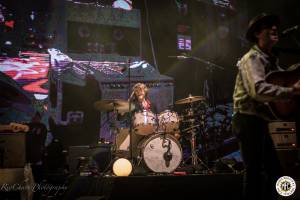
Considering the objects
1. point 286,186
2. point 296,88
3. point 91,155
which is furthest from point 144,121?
point 296,88

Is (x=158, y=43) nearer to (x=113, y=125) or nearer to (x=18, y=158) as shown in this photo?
(x=113, y=125)

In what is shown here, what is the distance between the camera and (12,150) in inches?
211

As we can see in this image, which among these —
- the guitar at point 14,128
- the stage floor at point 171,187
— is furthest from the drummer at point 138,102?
the stage floor at point 171,187

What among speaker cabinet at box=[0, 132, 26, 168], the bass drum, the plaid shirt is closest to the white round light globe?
the bass drum

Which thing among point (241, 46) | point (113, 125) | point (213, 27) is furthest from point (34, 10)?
point (241, 46)

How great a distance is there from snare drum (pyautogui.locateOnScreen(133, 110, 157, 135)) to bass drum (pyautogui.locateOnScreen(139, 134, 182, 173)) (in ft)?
0.78

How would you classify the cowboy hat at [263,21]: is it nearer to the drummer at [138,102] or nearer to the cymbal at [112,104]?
the cymbal at [112,104]

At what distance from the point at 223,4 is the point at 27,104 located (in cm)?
665

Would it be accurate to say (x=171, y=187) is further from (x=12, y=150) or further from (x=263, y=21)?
(x=12, y=150)

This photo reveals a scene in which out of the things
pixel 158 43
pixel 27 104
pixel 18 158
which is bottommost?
pixel 18 158

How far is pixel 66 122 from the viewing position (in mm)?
8203

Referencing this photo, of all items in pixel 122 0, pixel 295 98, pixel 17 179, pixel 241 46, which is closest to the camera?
pixel 295 98

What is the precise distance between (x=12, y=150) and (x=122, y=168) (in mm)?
1868

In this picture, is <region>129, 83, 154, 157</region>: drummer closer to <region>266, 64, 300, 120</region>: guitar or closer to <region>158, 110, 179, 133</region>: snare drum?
<region>158, 110, 179, 133</region>: snare drum
